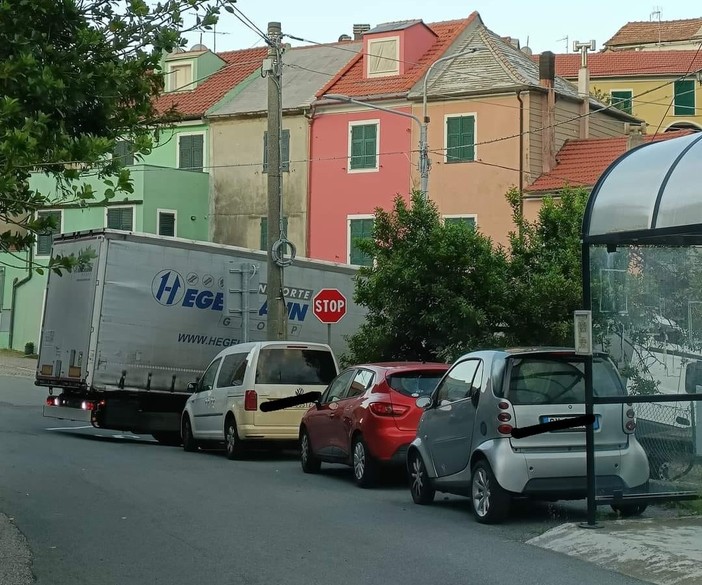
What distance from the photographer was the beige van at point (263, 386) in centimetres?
1984

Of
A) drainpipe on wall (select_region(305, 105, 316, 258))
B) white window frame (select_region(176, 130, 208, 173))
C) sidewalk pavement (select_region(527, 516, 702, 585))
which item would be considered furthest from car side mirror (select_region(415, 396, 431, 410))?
white window frame (select_region(176, 130, 208, 173))

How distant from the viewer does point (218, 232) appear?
46.8 metres

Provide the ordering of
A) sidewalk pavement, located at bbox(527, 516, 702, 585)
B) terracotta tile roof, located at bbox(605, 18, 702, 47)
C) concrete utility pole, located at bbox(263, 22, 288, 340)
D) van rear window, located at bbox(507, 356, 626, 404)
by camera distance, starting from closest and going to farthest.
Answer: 1. sidewalk pavement, located at bbox(527, 516, 702, 585)
2. van rear window, located at bbox(507, 356, 626, 404)
3. concrete utility pole, located at bbox(263, 22, 288, 340)
4. terracotta tile roof, located at bbox(605, 18, 702, 47)

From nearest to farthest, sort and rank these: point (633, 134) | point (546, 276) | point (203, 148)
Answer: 1. point (546, 276)
2. point (633, 134)
3. point (203, 148)

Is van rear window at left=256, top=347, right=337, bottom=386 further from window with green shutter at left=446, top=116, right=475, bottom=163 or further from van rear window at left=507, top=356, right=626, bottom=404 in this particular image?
window with green shutter at left=446, top=116, right=475, bottom=163

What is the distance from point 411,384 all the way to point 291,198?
1174 inches

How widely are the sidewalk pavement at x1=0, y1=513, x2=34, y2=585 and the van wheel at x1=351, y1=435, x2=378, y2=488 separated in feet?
15.5

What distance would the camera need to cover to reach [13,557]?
10.3m

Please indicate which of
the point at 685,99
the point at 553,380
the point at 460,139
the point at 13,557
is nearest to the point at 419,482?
the point at 553,380

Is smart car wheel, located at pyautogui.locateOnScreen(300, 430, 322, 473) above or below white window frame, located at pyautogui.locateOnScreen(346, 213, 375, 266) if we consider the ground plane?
below

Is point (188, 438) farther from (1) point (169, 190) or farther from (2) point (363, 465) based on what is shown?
(1) point (169, 190)

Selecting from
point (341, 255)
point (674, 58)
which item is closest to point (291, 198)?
point (341, 255)

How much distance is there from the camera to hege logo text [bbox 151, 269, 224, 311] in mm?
24062

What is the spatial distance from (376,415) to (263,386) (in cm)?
463
